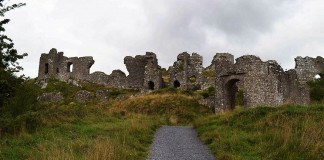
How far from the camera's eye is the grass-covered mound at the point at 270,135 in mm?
11102

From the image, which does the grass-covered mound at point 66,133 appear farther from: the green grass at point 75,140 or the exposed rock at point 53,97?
the exposed rock at point 53,97

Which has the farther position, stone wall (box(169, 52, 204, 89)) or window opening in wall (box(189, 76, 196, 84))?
window opening in wall (box(189, 76, 196, 84))

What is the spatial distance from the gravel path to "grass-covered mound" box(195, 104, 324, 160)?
16.5 inches

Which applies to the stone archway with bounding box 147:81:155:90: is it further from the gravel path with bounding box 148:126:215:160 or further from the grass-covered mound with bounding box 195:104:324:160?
the gravel path with bounding box 148:126:215:160

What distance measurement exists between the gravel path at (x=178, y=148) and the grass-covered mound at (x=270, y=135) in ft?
1.37

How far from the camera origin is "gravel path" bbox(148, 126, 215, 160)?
12117 millimetres

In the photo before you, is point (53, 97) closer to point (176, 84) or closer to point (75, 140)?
point (176, 84)

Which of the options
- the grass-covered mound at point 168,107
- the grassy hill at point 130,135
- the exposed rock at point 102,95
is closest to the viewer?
the grassy hill at point 130,135

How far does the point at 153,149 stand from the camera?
13820mm

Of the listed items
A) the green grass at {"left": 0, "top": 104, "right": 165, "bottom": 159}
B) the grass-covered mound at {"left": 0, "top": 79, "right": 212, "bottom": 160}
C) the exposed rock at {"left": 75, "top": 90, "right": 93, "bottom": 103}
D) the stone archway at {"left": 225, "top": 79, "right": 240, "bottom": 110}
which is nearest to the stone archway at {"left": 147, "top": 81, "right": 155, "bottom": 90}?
the exposed rock at {"left": 75, "top": 90, "right": 93, "bottom": 103}

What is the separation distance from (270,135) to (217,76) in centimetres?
1706

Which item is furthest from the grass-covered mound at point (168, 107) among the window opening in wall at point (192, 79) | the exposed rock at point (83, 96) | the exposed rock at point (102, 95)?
the window opening in wall at point (192, 79)

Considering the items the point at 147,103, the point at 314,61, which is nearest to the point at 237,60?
the point at 147,103

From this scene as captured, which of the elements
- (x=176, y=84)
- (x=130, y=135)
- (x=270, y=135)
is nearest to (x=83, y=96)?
(x=176, y=84)
